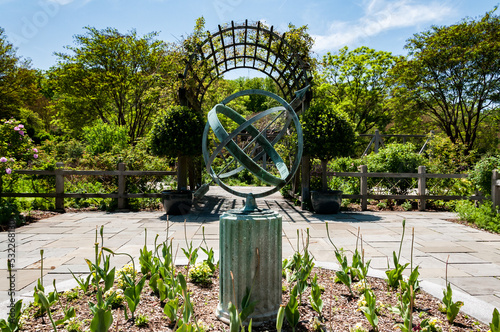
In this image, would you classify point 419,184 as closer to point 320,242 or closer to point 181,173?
point 320,242

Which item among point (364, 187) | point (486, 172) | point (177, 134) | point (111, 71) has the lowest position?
point (364, 187)

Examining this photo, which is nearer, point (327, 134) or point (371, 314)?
point (371, 314)

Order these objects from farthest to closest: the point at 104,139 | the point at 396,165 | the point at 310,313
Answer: the point at 104,139
the point at 396,165
the point at 310,313

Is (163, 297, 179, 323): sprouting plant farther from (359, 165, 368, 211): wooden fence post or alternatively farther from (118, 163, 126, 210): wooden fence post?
(359, 165, 368, 211): wooden fence post

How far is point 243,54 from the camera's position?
9859 millimetres

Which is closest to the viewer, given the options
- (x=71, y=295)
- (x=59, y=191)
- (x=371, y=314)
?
(x=371, y=314)

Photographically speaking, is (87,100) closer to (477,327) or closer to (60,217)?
(60,217)

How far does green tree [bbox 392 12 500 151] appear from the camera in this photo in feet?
52.0

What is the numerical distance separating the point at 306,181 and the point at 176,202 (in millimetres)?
3632

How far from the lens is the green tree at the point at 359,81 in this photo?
2350 cm

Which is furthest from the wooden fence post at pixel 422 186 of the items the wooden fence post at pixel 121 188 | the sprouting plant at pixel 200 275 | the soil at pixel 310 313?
the wooden fence post at pixel 121 188

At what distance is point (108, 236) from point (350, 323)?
14.7ft

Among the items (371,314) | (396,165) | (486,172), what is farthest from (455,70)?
(371,314)

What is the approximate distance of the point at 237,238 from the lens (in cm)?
239
